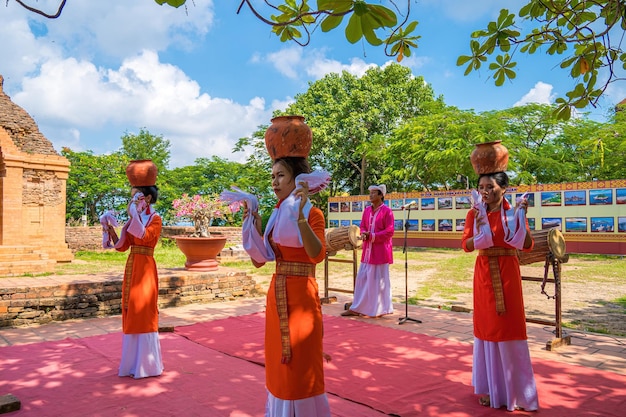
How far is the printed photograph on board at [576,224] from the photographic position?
50.8ft

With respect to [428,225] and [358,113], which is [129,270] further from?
[358,113]

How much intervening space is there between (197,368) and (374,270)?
323 cm

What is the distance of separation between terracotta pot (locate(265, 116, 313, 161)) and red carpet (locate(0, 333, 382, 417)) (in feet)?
6.40

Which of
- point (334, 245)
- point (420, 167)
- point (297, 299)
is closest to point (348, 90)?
point (420, 167)

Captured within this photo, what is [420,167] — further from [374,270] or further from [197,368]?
[197,368]

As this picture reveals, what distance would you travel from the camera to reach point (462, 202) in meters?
18.7

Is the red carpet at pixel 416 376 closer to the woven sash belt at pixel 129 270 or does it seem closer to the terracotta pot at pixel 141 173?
the woven sash belt at pixel 129 270

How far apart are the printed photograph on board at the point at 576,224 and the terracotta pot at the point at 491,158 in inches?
554

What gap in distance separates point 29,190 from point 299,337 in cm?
1365

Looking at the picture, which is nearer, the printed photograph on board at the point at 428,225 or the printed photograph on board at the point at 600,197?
the printed photograph on board at the point at 600,197

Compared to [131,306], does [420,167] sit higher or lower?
higher

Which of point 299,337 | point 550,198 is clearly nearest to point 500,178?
point 299,337

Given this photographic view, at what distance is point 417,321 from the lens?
630 centimetres

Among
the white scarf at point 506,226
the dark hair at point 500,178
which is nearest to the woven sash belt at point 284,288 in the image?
the white scarf at point 506,226
